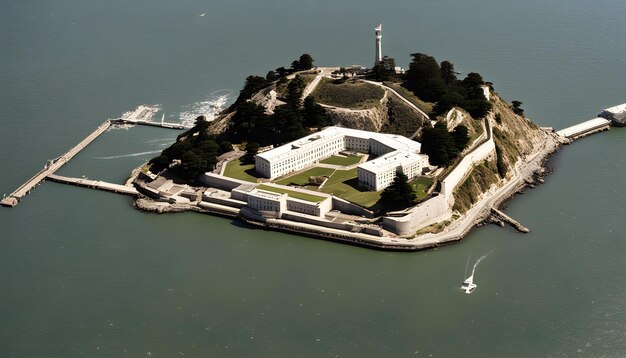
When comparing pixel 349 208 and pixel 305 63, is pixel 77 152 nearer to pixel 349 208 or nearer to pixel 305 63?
pixel 305 63

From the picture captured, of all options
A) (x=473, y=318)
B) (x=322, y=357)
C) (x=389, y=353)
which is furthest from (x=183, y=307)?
(x=473, y=318)

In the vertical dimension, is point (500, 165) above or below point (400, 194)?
below

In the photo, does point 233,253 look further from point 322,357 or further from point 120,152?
point 120,152

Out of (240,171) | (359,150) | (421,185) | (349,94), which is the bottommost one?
(240,171)

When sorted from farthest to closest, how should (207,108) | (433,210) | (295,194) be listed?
(207,108) < (295,194) < (433,210)

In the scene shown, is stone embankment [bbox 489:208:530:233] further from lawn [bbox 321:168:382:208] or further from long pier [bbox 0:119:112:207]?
long pier [bbox 0:119:112:207]

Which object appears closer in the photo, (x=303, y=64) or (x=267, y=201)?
(x=267, y=201)

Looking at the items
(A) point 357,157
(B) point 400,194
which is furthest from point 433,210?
(A) point 357,157

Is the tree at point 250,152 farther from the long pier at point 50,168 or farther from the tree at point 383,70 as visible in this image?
the long pier at point 50,168
